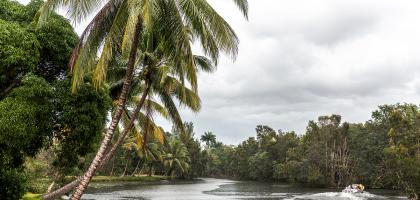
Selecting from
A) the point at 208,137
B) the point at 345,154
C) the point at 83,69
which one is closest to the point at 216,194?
the point at 345,154

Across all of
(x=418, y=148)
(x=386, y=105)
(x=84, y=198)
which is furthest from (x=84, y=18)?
(x=386, y=105)

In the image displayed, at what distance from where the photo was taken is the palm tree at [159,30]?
11.9m

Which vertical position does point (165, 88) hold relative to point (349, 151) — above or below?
below

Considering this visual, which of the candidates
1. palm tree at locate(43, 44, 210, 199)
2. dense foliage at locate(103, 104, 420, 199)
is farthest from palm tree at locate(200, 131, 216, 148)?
palm tree at locate(43, 44, 210, 199)

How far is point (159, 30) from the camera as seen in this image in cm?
1340

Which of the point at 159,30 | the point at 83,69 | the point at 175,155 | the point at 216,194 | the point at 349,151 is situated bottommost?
the point at 216,194

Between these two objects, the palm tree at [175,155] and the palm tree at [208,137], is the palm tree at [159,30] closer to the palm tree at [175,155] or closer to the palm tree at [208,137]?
the palm tree at [175,155]

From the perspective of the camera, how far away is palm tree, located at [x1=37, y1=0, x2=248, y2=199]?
11930 mm

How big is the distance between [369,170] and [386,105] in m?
10.8

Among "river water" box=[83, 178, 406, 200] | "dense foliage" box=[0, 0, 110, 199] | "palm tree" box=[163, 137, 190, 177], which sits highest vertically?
"palm tree" box=[163, 137, 190, 177]

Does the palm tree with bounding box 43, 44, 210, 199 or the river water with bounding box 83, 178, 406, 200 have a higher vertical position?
the palm tree with bounding box 43, 44, 210, 199

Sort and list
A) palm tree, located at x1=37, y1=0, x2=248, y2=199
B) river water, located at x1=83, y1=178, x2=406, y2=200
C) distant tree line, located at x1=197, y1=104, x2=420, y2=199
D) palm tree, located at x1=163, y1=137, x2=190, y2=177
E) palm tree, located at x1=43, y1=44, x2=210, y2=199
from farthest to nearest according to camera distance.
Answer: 1. palm tree, located at x1=163, y1=137, x2=190, y2=177
2. distant tree line, located at x1=197, y1=104, x2=420, y2=199
3. river water, located at x1=83, y1=178, x2=406, y2=200
4. palm tree, located at x1=43, y1=44, x2=210, y2=199
5. palm tree, located at x1=37, y1=0, x2=248, y2=199

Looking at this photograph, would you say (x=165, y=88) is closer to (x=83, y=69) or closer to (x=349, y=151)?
(x=83, y=69)

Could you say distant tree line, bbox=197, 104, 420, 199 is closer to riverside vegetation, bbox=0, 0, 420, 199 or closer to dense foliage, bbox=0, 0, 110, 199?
riverside vegetation, bbox=0, 0, 420, 199
